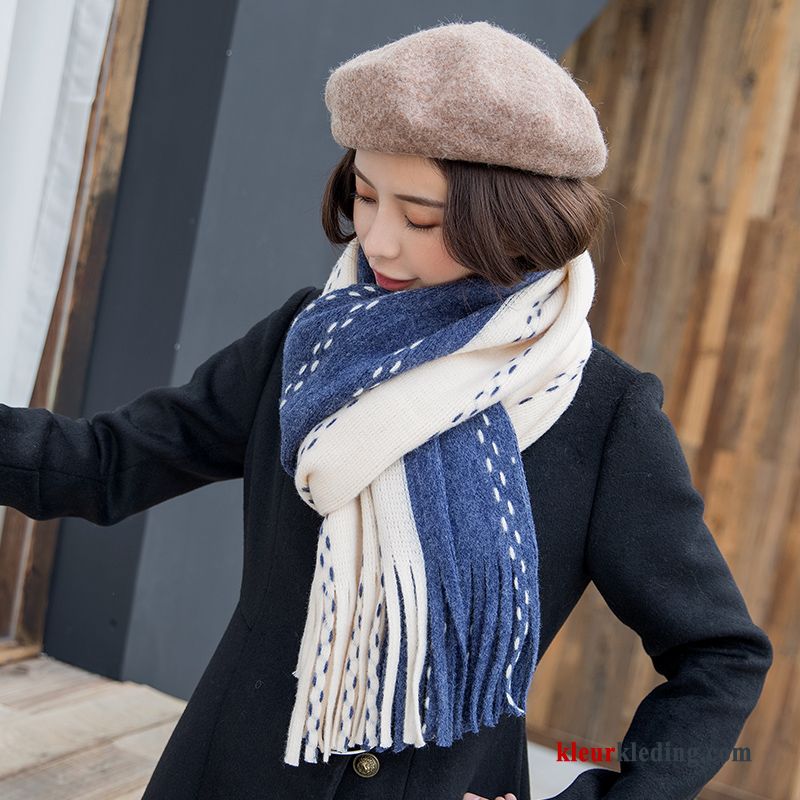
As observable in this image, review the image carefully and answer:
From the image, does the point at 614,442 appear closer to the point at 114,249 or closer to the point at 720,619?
the point at 720,619

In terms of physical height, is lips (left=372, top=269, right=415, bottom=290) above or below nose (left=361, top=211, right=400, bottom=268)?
below

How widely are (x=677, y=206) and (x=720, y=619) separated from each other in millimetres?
2291

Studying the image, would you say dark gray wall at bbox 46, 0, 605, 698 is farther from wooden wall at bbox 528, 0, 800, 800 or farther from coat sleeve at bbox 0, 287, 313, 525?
wooden wall at bbox 528, 0, 800, 800

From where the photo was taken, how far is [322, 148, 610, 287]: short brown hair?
0.88 meters

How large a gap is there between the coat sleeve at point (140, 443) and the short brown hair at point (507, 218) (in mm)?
293

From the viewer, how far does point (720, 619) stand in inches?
34.9

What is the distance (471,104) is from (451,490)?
0.33 metres

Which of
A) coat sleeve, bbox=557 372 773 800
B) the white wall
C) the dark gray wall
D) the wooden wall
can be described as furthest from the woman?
the wooden wall

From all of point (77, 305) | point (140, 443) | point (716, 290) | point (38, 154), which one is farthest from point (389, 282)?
point (716, 290)

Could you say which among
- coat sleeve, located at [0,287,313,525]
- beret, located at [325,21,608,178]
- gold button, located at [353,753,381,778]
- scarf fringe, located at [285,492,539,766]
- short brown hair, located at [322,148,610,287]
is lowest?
gold button, located at [353,753,381,778]

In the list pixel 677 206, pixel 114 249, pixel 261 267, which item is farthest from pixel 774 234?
pixel 114 249

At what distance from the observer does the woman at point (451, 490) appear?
883 mm

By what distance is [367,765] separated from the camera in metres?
0.95

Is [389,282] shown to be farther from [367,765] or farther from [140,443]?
[367,765]
